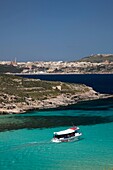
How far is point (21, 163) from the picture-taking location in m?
58.1

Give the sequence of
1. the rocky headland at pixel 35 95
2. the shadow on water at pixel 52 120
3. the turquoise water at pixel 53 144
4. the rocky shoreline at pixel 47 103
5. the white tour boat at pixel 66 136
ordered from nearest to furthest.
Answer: the turquoise water at pixel 53 144 → the white tour boat at pixel 66 136 → the shadow on water at pixel 52 120 → the rocky shoreline at pixel 47 103 → the rocky headland at pixel 35 95

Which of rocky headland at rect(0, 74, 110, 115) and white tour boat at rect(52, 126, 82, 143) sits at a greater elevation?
rocky headland at rect(0, 74, 110, 115)

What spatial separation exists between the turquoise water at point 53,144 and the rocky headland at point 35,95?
14.0 metres

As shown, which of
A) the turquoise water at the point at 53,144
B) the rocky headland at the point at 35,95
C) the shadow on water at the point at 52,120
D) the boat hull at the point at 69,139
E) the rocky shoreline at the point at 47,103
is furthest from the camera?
the rocky headland at the point at 35,95

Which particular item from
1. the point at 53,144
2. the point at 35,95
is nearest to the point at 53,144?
the point at 53,144

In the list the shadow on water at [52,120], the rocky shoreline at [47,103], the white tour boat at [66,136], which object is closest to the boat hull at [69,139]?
the white tour boat at [66,136]

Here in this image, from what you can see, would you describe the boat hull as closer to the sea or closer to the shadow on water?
the sea

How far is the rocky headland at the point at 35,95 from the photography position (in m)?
119

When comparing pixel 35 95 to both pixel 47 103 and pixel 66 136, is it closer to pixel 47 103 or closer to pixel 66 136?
pixel 47 103

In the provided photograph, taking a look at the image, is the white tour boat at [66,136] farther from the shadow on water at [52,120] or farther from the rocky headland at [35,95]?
the rocky headland at [35,95]

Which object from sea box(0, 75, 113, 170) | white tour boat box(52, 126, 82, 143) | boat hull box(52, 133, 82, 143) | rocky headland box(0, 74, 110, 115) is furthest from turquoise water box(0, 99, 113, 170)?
rocky headland box(0, 74, 110, 115)

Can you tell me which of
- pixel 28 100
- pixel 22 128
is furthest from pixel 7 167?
pixel 28 100

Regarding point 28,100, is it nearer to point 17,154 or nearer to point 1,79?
point 1,79

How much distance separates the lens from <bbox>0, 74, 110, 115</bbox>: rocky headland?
390 feet
